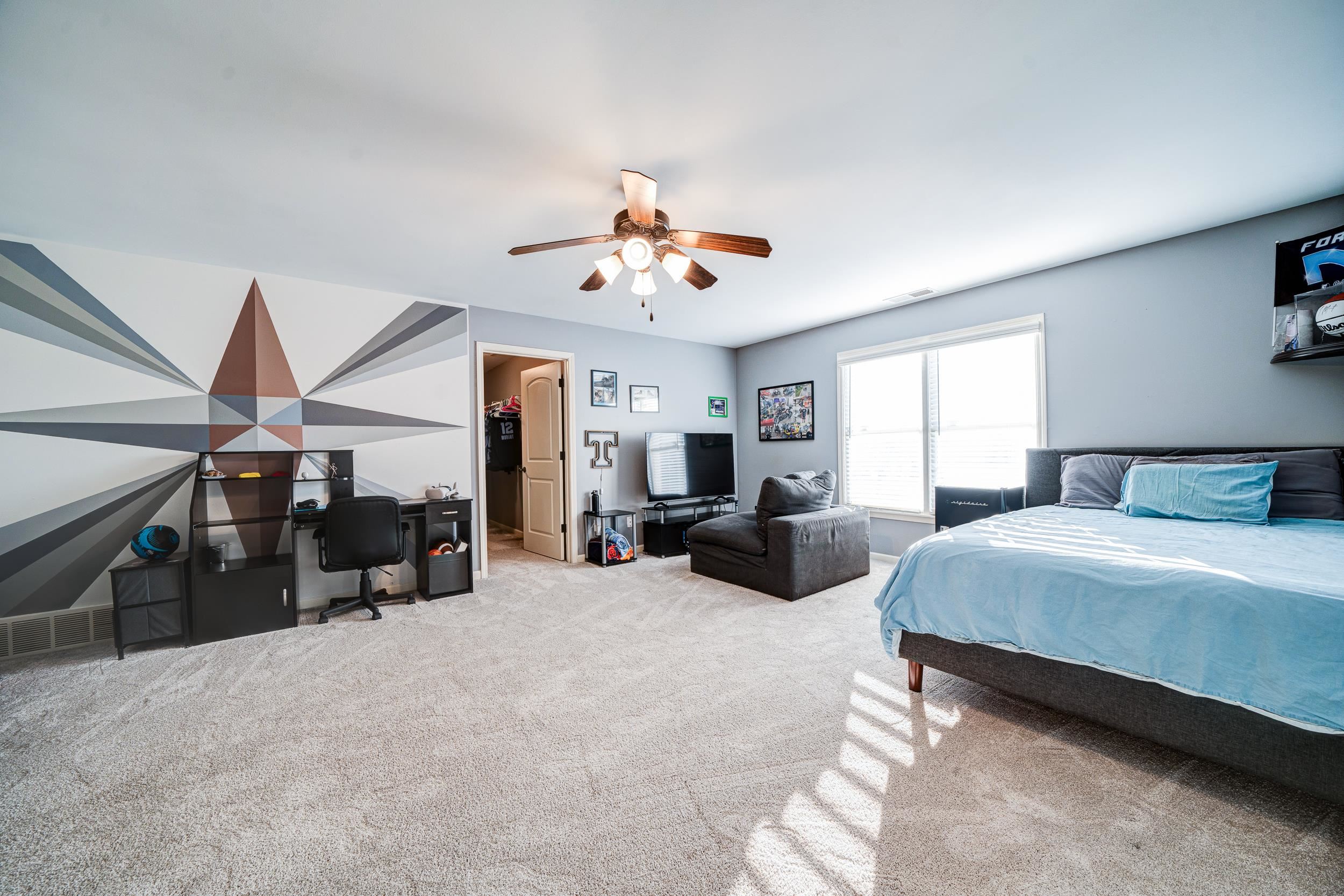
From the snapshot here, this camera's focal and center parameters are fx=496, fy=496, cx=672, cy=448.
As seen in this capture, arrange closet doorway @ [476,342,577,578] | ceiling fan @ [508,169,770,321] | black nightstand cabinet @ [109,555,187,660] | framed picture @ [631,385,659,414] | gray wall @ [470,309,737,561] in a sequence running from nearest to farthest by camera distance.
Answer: ceiling fan @ [508,169,770,321]
black nightstand cabinet @ [109,555,187,660]
closet doorway @ [476,342,577,578]
gray wall @ [470,309,737,561]
framed picture @ [631,385,659,414]

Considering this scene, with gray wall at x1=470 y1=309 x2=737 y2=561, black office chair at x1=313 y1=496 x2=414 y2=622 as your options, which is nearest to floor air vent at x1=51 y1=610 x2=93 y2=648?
black office chair at x1=313 y1=496 x2=414 y2=622

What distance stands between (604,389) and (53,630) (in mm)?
4330

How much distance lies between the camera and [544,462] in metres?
5.67

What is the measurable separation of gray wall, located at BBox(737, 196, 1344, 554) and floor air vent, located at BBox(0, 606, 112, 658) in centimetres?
685

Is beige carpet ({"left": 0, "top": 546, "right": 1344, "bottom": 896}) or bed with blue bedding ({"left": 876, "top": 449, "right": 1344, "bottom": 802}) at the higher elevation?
bed with blue bedding ({"left": 876, "top": 449, "right": 1344, "bottom": 802})

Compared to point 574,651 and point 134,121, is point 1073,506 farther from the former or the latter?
point 134,121

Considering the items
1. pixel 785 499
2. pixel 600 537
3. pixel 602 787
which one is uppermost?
pixel 785 499

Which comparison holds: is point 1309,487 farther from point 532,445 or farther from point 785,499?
point 532,445

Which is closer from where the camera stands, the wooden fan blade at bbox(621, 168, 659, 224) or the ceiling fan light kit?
the wooden fan blade at bbox(621, 168, 659, 224)

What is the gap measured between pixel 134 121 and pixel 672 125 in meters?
2.23

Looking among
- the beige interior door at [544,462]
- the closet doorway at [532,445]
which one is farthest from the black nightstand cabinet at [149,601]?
the beige interior door at [544,462]

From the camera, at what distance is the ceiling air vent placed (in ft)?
14.6

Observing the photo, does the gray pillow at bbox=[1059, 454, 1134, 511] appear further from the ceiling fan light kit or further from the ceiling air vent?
the ceiling fan light kit

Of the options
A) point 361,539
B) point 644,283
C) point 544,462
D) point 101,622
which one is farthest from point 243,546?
point 644,283
